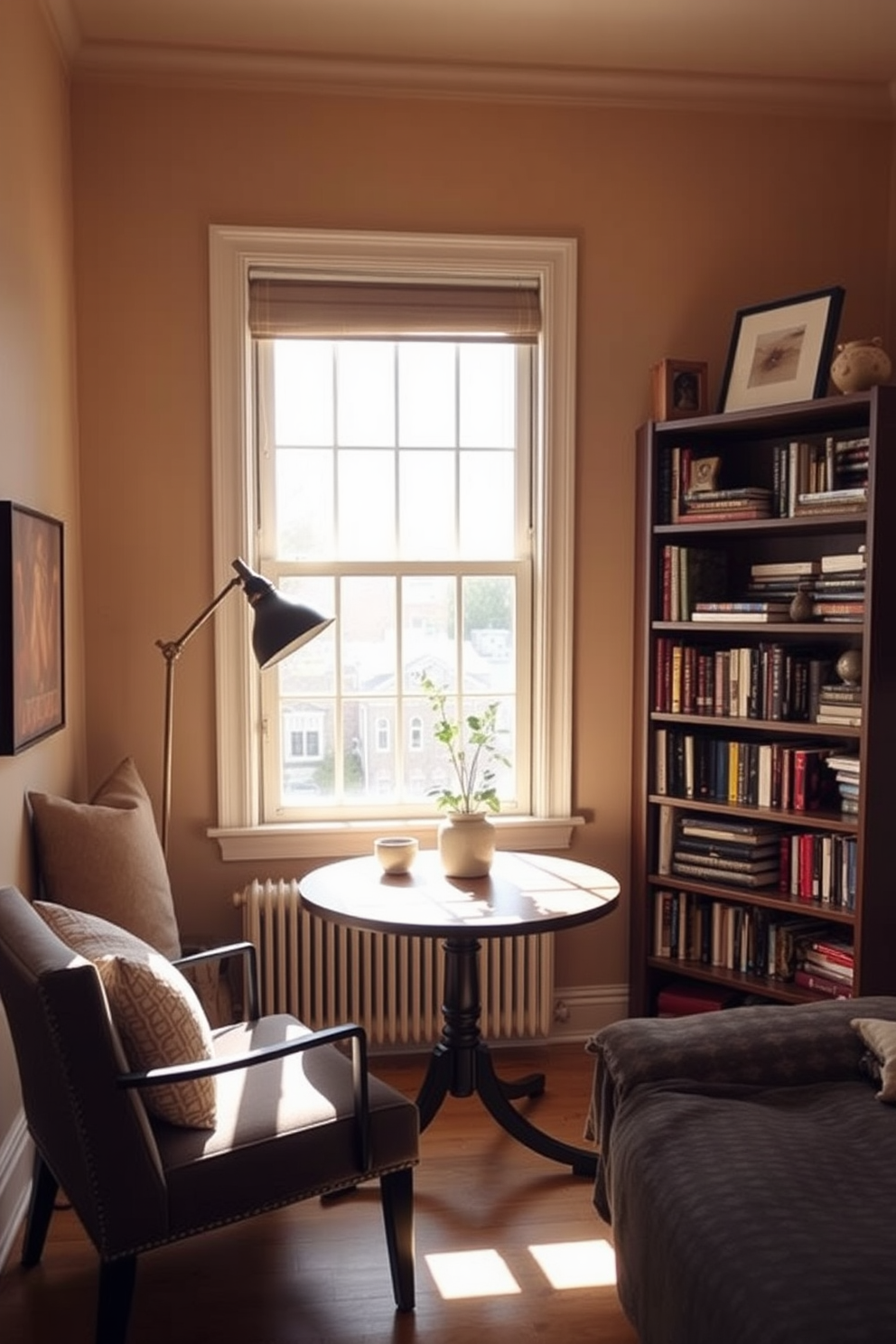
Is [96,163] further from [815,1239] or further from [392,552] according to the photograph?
[815,1239]

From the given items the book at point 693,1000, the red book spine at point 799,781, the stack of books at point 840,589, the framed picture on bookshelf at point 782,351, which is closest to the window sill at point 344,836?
the book at point 693,1000

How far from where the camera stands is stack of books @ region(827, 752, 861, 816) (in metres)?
3.04

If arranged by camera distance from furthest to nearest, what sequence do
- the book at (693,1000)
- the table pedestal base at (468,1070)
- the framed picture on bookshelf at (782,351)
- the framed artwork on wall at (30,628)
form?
the book at (693,1000) → the framed picture on bookshelf at (782,351) → the table pedestal base at (468,1070) → the framed artwork on wall at (30,628)

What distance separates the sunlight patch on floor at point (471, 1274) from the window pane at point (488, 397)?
230cm

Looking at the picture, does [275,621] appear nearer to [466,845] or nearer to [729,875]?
[466,845]

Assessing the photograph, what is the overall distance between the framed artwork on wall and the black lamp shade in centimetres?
49

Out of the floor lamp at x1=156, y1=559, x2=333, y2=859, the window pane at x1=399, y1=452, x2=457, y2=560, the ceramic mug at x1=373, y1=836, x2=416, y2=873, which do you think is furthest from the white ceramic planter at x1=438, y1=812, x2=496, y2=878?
the window pane at x1=399, y1=452, x2=457, y2=560

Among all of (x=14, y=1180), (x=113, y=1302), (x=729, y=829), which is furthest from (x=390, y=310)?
(x=113, y=1302)

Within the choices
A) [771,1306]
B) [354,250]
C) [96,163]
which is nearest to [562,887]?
[771,1306]

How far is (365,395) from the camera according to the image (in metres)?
3.45

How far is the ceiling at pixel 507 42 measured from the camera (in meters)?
2.98

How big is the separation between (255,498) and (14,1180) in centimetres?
196

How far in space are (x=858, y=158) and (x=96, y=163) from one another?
2.39 metres

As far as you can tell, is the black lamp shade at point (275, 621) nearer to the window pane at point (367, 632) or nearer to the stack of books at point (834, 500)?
the window pane at point (367, 632)
